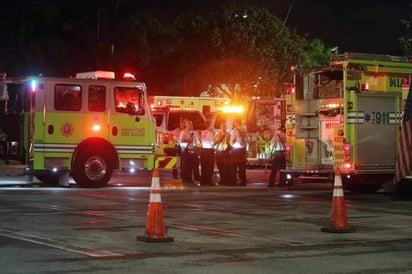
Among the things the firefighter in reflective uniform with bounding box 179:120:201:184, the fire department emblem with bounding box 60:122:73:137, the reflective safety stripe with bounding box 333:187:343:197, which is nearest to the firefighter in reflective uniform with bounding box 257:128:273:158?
the firefighter in reflective uniform with bounding box 179:120:201:184

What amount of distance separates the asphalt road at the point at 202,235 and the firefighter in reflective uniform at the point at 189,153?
3694 millimetres

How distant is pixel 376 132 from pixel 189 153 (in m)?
5.56

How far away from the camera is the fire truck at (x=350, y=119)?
17469 millimetres

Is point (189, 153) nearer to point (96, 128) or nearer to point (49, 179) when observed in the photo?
point (96, 128)

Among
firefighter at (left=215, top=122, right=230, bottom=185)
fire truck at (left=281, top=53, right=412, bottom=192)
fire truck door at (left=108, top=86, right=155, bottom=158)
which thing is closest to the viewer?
fire truck at (left=281, top=53, right=412, bottom=192)

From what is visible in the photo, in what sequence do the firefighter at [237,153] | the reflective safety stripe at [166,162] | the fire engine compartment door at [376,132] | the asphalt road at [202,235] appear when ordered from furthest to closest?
the firefighter at [237,153] → the reflective safety stripe at [166,162] → the fire engine compartment door at [376,132] → the asphalt road at [202,235]

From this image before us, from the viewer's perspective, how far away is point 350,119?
17500 mm

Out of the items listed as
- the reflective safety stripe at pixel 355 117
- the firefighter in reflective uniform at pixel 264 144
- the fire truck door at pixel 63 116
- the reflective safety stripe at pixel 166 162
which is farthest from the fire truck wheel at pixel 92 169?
the firefighter in reflective uniform at pixel 264 144

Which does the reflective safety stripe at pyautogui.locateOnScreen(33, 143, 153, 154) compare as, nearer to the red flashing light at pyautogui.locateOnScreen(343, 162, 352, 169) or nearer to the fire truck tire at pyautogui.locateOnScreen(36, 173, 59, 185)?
the fire truck tire at pyautogui.locateOnScreen(36, 173, 59, 185)

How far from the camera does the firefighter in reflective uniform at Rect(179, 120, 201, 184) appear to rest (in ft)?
68.5

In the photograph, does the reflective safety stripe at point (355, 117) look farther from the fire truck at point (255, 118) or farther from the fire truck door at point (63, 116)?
the fire truck at point (255, 118)

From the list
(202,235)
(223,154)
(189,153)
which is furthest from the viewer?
(189,153)

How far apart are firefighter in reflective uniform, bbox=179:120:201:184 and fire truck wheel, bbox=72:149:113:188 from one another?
2801mm

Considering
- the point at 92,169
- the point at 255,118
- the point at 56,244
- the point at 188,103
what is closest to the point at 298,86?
the point at 92,169
